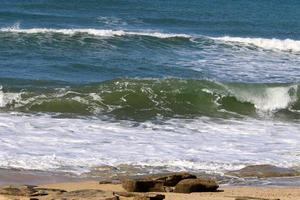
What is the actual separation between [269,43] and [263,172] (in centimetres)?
1813

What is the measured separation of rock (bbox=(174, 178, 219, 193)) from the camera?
35.1 ft

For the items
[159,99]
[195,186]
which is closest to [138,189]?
[195,186]

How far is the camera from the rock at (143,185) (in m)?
10.6

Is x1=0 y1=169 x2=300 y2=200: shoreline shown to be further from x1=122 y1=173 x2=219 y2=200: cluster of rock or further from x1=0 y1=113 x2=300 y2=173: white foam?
x1=0 y1=113 x2=300 y2=173: white foam

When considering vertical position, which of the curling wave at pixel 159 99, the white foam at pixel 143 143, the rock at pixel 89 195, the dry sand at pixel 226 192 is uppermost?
the curling wave at pixel 159 99

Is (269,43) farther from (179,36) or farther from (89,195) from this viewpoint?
(89,195)

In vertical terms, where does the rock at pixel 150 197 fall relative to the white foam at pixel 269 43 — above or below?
below

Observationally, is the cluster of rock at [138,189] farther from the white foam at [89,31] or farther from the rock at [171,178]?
the white foam at [89,31]

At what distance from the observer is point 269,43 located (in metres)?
30.4

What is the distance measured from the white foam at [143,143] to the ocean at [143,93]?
0.02 metres

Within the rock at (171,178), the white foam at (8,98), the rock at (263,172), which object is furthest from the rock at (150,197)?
the white foam at (8,98)

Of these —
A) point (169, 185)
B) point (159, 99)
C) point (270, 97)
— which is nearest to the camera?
point (169, 185)

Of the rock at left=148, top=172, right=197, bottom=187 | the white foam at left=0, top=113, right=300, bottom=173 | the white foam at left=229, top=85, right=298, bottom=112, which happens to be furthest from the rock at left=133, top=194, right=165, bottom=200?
the white foam at left=229, top=85, right=298, bottom=112

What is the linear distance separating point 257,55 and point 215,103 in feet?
28.4
